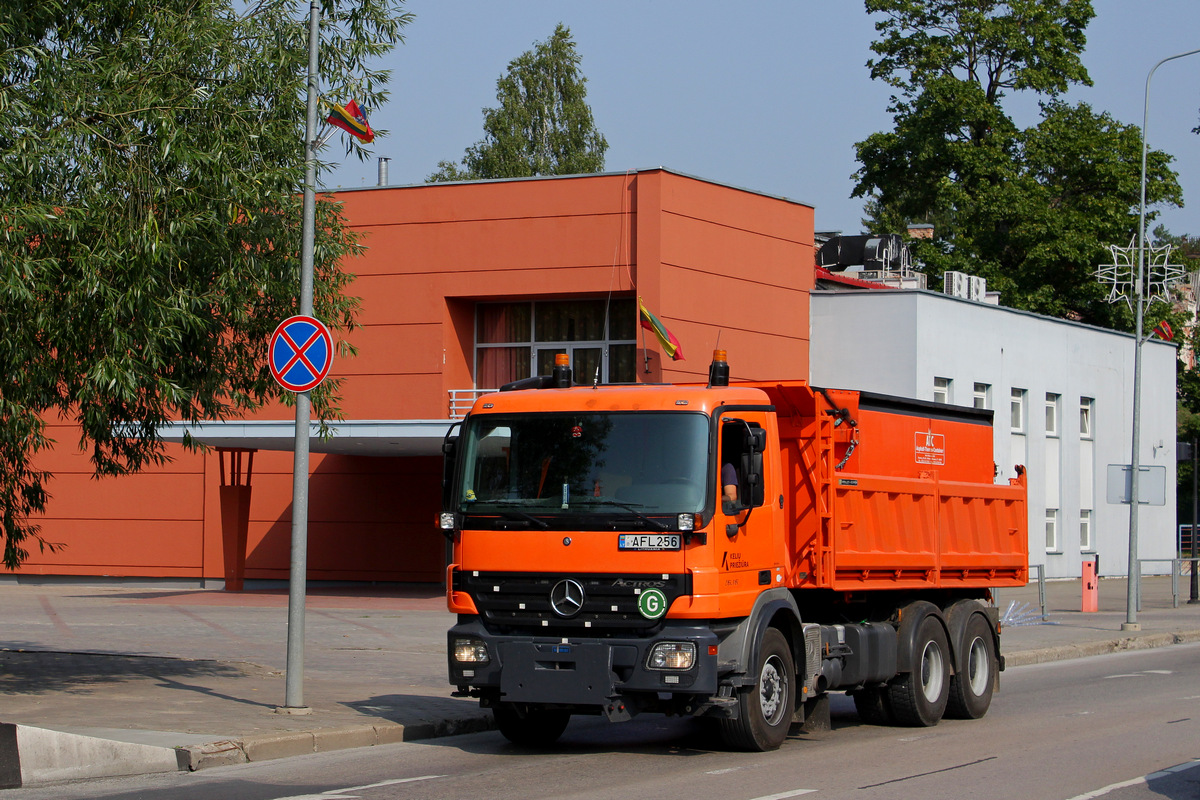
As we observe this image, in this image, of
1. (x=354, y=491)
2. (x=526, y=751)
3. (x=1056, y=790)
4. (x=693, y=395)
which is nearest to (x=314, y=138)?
(x=693, y=395)

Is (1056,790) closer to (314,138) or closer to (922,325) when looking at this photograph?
(314,138)

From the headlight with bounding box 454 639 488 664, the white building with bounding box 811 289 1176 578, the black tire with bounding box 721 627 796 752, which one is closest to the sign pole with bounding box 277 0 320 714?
the headlight with bounding box 454 639 488 664

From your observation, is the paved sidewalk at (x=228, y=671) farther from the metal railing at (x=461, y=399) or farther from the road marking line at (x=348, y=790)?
the metal railing at (x=461, y=399)

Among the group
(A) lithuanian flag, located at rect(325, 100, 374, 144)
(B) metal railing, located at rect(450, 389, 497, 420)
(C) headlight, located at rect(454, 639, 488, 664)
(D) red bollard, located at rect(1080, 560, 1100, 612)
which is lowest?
(D) red bollard, located at rect(1080, 560, 1100, 612)

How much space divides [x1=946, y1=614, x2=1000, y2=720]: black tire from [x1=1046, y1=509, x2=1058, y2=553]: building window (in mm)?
26631

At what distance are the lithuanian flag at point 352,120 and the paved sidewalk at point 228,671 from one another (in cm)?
556

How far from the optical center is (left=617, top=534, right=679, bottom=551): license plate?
9.98 m

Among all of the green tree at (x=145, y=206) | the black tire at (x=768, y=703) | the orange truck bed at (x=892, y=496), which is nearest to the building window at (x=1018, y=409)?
the orange truck bed at (x=892, y=496)

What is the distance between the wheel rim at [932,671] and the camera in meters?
13.1

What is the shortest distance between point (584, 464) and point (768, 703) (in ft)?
7.93

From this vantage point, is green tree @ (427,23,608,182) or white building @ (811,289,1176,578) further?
green tree @ (427,23,608,182)

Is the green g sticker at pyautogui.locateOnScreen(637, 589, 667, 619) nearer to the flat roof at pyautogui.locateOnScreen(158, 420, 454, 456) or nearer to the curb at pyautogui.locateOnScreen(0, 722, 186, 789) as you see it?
the curb at pyautogui.locateOnScreen(0, 722, 186, 789)

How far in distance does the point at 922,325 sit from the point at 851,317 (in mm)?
1765

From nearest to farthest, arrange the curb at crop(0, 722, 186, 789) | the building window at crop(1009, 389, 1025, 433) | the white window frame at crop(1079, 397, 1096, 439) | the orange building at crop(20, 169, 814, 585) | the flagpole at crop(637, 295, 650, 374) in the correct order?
the curb at crop(0, 722, 186, 789)
the flagpole at crop(637, 295, 650, 374)
the orange building at crop(20, 169, 814, 585)
the building window at crop(1009, 389, 1025, 433)
the white window frame at crop(1079, 397, 1096, 439)
